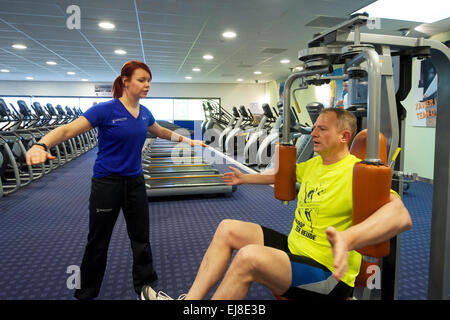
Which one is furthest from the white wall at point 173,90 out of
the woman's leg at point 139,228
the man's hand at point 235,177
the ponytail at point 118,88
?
the man's hand at point 235,177

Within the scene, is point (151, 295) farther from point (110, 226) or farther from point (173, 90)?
point (173, 90)

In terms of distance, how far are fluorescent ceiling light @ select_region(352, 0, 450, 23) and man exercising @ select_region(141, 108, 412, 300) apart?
4.08m

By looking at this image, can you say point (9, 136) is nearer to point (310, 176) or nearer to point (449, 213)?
point (310, 176)

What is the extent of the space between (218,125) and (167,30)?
13.6 feet

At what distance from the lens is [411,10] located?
4.89 metres

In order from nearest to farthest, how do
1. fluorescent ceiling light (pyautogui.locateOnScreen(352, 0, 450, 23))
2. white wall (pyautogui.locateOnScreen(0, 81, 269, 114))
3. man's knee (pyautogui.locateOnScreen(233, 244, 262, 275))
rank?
man's knee (pyautogui.locateOnScreen(233, 244, 262, 275)) → fluorescent ceiling light (pyautogui.locateOnScreen(352, 0, 450, 23)) → white wall (pyautogui.locateOnScreen(0, 81, 269, 114))

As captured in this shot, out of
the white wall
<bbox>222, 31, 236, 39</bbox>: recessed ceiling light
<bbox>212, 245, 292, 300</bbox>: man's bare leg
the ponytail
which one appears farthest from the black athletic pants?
the white wall

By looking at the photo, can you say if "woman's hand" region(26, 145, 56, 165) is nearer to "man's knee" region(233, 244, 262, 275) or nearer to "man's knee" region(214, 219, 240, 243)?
"man's knee" region(214, 219, 240, 243)

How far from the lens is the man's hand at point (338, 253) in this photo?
2.75 ft

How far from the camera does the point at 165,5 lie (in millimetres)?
4730

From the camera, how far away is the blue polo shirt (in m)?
1.82
